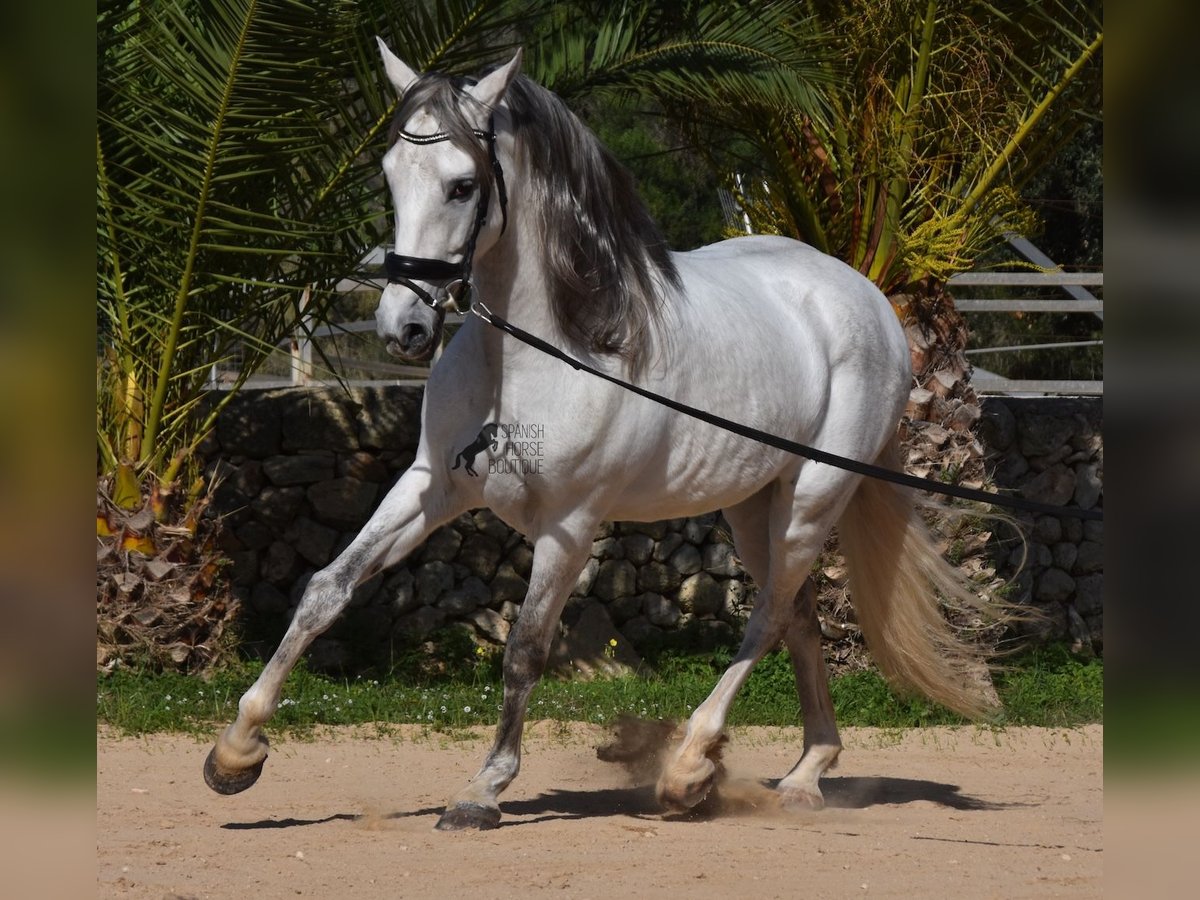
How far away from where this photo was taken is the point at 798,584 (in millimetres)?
5211

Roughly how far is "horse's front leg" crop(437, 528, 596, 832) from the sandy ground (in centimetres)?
14

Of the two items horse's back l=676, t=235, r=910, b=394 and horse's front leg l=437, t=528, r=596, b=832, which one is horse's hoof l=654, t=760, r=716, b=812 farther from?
horse's back l=676, t=235, r=910, b=394

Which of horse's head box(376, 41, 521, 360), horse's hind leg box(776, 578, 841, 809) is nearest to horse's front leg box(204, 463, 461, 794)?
horse's head box(376, 41, 521, 360)

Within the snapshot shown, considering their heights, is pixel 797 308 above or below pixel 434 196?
below

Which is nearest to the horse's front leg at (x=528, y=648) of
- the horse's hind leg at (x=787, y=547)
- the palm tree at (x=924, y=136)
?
the horse's hind leg at (x=787, y=547)

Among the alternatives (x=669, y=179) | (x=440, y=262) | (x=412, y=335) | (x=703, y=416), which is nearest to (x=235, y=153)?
A: (x=440, y=262)

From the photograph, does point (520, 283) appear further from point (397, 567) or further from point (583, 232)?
point (397, 567)

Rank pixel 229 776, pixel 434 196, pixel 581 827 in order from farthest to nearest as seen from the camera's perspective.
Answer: pixel 581 827
pixel 229 776
pixel 434 196

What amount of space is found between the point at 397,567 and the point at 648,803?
11.1 feet

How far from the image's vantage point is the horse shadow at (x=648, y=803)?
15.3 ft

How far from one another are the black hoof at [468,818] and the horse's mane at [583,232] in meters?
1.45

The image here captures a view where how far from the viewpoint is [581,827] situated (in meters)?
4.58

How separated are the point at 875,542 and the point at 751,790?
1.08 meters

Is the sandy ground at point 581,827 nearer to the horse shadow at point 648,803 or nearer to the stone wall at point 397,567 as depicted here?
the horse shadow at point 648,803
